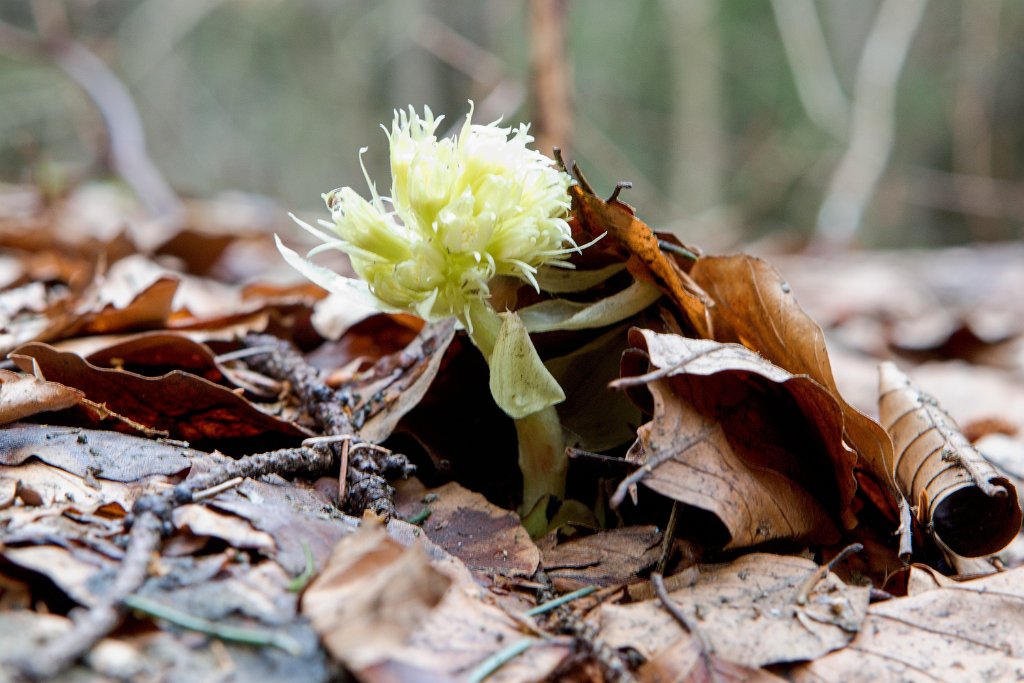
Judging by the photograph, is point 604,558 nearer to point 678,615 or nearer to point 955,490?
point 678,615

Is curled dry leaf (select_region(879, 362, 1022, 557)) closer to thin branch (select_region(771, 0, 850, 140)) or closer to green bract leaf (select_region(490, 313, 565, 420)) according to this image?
green bract leaf (select_region(490, 313, 565, 420))

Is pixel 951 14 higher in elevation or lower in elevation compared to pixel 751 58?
higher

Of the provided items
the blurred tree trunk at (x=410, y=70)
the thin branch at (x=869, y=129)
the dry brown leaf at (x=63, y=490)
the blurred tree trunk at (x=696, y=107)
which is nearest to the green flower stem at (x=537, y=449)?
the dry brown leaf at (x=63, y=490)

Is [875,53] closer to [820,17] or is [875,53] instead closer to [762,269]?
[820,17]

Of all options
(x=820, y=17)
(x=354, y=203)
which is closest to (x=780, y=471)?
(x=354, y=203)

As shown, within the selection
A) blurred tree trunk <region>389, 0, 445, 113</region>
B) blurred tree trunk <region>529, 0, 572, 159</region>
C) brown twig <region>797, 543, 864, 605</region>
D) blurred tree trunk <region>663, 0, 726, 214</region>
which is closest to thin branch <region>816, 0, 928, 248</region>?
blurred tree trunk <region>663, 0, 726, 214</region>
